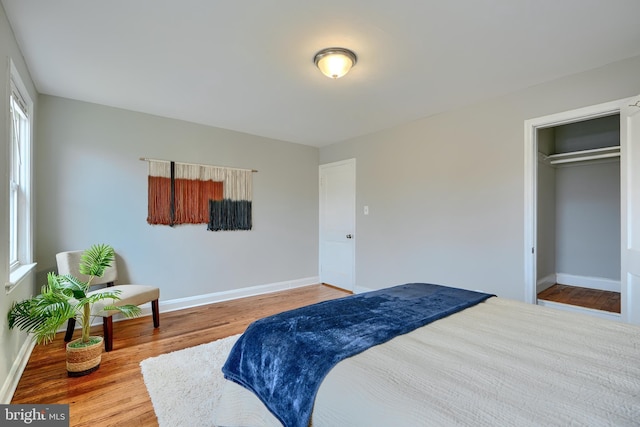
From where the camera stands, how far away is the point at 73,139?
323 cm

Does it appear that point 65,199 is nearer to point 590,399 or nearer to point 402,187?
point 402,187

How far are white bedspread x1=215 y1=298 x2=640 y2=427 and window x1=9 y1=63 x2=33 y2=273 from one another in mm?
2405

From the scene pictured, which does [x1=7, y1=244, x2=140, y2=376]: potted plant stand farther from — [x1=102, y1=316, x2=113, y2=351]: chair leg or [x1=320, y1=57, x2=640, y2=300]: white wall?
[x1=320, y1=57, x2=640, y2=300]: white wall

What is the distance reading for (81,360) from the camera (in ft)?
7.36

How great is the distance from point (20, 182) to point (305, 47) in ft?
9.03

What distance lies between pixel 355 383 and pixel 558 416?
572 millimetres

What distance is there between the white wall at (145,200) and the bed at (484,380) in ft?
8.73

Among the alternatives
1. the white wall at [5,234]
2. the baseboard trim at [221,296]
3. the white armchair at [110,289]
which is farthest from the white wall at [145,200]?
the white wall at [5,234]

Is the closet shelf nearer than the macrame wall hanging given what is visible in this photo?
Yes

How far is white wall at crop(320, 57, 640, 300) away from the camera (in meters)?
2.82

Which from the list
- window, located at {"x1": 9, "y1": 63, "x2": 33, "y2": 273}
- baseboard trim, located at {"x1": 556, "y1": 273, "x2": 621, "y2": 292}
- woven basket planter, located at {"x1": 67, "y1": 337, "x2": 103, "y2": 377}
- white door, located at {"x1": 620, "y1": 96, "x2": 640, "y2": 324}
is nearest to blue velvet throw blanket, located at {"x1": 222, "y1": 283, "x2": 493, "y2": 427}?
white door, located at {"x1": 620, "y1": 96, "x2": 640, "y2": 324}

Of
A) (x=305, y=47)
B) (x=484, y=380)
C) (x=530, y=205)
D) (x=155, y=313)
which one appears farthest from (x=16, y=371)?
(x=530, y=205)

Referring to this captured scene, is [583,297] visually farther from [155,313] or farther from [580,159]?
[155,313]

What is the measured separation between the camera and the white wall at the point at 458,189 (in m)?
2.82
